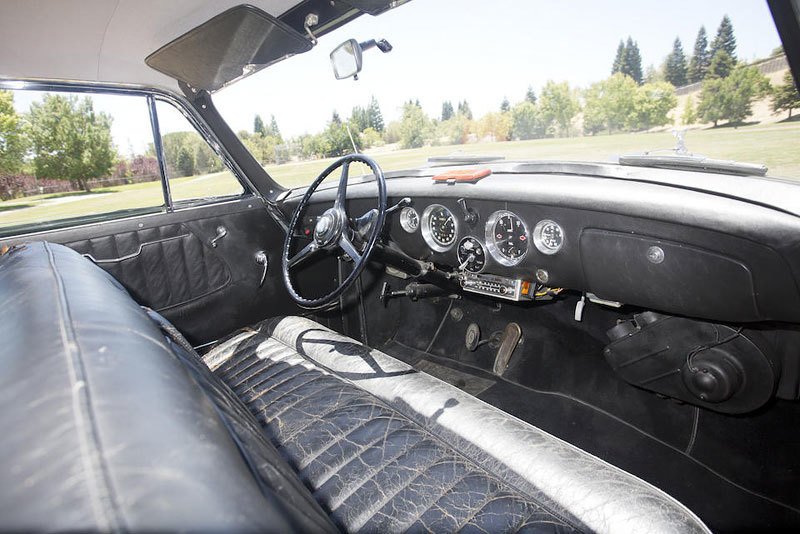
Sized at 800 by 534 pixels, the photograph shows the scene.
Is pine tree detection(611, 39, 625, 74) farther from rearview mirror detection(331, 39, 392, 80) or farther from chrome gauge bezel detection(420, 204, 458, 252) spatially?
rearview mirror detection(331, 39, 392, 80)

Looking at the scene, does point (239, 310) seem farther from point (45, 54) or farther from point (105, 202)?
point (45, 54)

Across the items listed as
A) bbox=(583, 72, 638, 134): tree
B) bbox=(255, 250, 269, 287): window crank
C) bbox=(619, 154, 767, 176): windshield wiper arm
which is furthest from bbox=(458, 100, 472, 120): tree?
bbox=(255, 250, 269, 287): window crank

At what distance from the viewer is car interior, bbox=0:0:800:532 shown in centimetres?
52

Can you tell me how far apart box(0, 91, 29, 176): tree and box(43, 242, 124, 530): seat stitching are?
224 centimetres

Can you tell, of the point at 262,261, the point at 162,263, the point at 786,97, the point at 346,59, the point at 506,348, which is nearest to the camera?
the point at 786,97

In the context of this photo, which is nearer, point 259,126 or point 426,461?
point 426,461

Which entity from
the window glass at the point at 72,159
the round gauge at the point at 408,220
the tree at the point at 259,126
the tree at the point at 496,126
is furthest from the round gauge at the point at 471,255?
the window glass at the point at 72,159

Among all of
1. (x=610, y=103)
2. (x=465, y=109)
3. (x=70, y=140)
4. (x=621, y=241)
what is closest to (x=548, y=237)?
(x=621, y=241)

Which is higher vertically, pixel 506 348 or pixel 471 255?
pixel 471 255

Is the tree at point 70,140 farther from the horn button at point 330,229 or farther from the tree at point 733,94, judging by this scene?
the tree at point 733,94

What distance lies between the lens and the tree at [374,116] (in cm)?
281

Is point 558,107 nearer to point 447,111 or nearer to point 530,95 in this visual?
point 530,95

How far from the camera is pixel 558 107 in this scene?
2.13 meters

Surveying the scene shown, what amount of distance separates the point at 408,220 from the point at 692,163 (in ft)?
4.54
